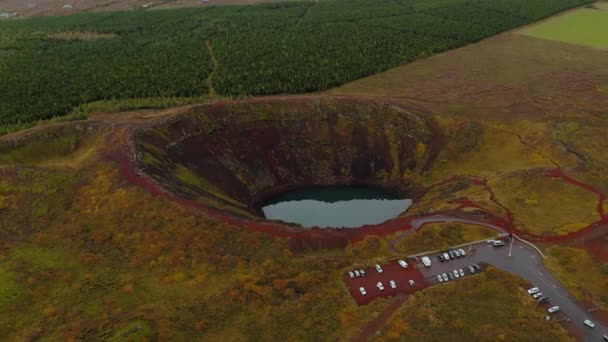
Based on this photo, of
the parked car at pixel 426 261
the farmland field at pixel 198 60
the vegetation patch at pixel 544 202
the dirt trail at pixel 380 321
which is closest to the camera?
the dirt trail at pixel 380 321

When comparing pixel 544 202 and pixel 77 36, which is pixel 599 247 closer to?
pixel 544 202

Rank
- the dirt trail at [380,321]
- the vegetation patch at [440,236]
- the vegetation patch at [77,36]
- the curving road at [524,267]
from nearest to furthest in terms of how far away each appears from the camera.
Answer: the dirt trail at [380,321] < the curving road at [524,267] < the vegetation patch at [440,236] < the vegetation patch at [77,36]

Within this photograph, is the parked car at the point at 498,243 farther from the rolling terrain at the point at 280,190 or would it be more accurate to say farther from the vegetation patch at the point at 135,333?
the vegetation patch at the point at 135,333

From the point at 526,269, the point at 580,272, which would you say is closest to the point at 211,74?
the point at 526,269

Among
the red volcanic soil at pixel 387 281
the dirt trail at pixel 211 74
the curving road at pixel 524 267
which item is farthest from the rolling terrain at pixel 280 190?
the dirt trail at pixel 211 74

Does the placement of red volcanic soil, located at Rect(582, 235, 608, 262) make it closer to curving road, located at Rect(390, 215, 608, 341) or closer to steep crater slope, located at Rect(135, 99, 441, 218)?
curving road, located at Rect(390, 215, 608, 341)

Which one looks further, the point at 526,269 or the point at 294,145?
the point at 294,145

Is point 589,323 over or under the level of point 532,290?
under
